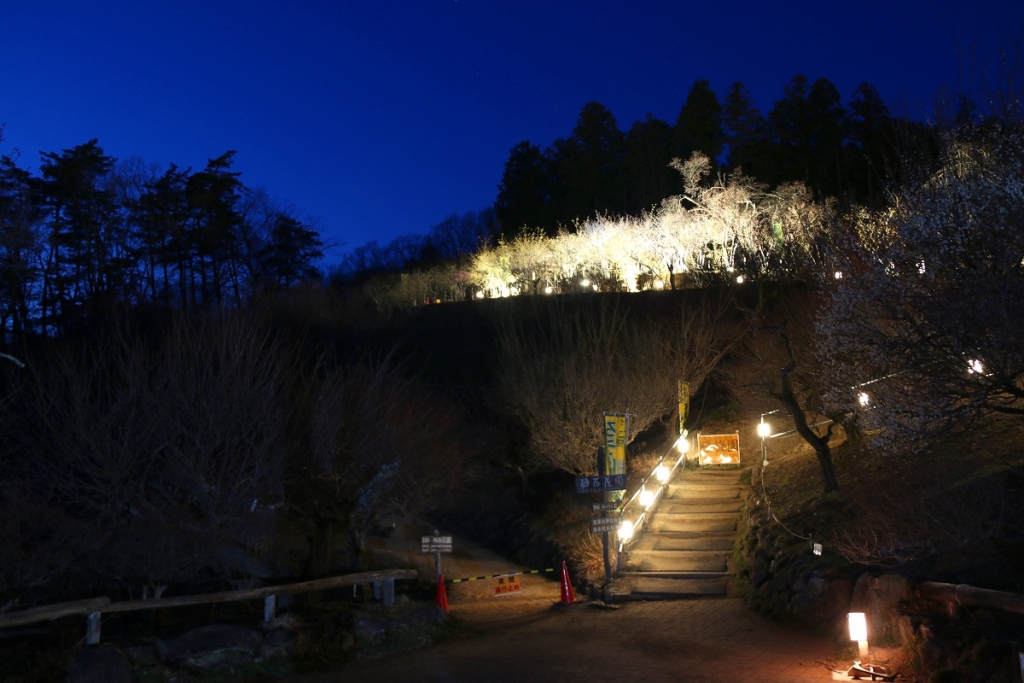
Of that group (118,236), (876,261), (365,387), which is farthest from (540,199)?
(876,261)

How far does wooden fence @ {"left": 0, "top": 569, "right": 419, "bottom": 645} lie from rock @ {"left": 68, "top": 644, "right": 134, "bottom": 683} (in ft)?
0.99

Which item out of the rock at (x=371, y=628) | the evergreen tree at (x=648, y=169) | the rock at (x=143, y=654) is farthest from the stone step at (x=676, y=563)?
the evergreen tree at (x=648, y=169)

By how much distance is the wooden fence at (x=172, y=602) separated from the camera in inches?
409

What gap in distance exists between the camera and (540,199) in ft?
226

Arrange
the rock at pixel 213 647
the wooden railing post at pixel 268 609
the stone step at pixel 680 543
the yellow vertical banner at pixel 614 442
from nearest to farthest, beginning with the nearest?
the rock at pixel 213 647 < the wooden railing post at pixel 268 609 < the stone step at pixel 680 543 < the yellow vertical banner at pixel 614 442

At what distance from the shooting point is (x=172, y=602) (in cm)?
1167

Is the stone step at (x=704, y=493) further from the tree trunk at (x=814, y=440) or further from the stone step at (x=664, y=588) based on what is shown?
the stone step at (x=664, y=588)

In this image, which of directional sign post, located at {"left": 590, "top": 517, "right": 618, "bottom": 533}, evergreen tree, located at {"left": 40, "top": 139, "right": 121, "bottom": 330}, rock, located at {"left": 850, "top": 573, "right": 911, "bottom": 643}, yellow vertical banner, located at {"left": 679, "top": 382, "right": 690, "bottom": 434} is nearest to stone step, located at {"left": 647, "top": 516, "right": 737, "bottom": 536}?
directional sign post, located at {"left": 590, "top": 517, "right": 618, "bottom": 533}

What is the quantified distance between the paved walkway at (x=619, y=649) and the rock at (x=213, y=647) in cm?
95

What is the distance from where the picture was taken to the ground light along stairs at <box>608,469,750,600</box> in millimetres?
16938

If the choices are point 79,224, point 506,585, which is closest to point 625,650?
point 506,585

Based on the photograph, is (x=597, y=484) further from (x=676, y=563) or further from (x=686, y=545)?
(x=686, y=545)

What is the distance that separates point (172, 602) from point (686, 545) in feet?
38.0

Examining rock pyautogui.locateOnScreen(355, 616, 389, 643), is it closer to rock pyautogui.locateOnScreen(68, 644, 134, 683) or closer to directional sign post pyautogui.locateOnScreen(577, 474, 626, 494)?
rock pyautogui.locateOnScreen(68, 644, 134, 683)
